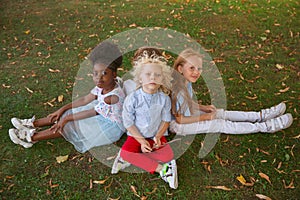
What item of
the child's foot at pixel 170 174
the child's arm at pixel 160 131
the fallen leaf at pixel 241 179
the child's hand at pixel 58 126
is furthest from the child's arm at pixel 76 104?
the fallen leaf at pixel 241 179

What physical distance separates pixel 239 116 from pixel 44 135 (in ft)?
6.44

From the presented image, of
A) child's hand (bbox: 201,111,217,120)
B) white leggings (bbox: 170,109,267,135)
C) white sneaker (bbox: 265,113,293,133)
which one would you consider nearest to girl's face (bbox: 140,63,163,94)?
white leggings (bbox: 170,109,267,135)

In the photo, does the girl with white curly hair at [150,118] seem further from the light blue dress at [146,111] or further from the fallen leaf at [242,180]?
the fallen leaf at [242,180]

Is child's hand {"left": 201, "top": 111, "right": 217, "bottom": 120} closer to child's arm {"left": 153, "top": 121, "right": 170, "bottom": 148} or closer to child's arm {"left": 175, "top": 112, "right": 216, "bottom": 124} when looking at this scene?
child's arm {"left": 175, "top": 112, "right": 216, "bottom": 124}

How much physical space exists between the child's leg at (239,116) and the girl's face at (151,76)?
3.28 feet

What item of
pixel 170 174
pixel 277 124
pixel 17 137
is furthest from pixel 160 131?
pixel 17 137

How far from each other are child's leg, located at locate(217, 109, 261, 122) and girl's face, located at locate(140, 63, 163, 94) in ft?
3.28

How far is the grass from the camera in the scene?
2799 millimetres

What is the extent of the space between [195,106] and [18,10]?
4.89m

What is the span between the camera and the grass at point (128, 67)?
2.80m

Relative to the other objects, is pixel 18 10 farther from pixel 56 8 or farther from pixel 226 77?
pixel 226 77

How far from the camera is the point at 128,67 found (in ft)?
14.8

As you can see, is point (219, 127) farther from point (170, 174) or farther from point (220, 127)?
point (170, 174)

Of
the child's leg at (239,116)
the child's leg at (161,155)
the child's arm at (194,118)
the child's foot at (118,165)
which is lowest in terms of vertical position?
the child's foot at (118,165)
